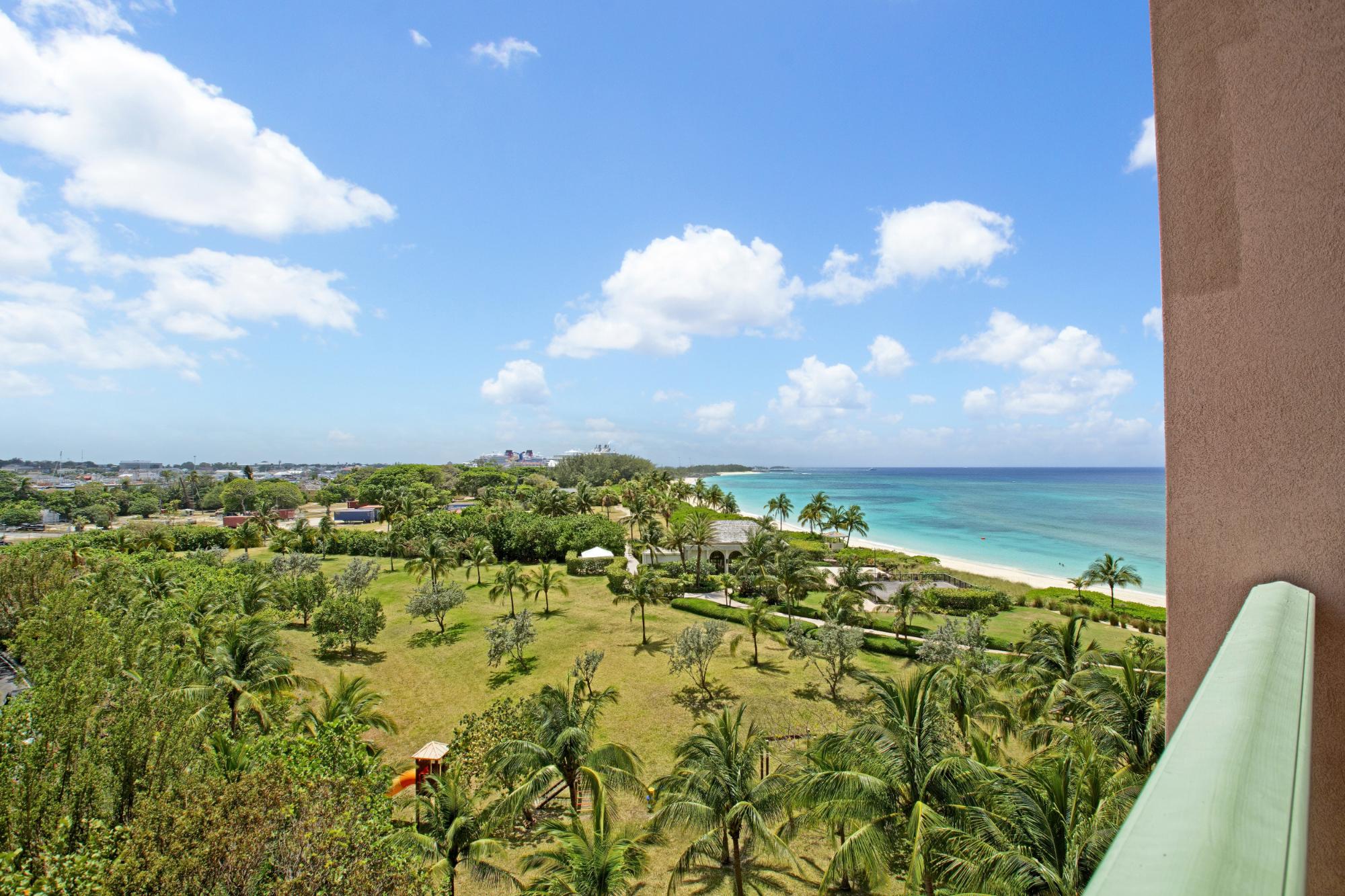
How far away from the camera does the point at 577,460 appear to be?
14125 centimetres

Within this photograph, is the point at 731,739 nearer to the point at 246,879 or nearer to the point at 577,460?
the point at 246,879

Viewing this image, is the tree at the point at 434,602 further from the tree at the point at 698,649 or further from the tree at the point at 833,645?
the tree at the point at 833,645

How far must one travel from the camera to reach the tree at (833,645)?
20.9 m

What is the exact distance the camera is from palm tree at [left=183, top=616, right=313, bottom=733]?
15.3 meters

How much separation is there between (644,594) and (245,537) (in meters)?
40.4

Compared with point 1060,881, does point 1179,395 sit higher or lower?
higher

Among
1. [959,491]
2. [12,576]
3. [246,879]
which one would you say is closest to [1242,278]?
[246,879]

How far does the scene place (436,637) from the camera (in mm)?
27984

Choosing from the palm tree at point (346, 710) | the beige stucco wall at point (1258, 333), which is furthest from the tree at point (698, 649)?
the beige stucco wall at point (1258, 333)

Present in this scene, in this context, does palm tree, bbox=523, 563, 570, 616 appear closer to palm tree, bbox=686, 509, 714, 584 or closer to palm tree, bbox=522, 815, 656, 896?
palm tree, bbox=686, 509, 714, 584

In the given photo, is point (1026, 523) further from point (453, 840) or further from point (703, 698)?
point (453, 840)

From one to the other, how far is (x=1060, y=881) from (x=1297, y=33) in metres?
8.24

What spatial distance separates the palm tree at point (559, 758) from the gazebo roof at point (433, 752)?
2887 mm

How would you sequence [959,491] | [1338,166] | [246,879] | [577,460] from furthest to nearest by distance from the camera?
[959,491] → [577,460] → [246,879] → [1338,166]
